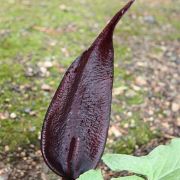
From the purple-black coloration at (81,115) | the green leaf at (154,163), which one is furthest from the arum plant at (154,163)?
the purple-black coloration at (81,115)

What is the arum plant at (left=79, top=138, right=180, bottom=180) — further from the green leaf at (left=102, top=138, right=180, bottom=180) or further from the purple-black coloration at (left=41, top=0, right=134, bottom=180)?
the purple-black coloration at (left=41, top=0, right=134, bottom=180)

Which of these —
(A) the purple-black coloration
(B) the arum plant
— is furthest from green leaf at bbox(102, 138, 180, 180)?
(A) the purple-black coloration

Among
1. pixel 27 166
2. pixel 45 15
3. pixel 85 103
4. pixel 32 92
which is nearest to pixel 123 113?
pixel 32 92

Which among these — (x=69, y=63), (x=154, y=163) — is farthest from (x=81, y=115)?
(x=69, y=63)

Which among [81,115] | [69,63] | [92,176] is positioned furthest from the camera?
[69,63]

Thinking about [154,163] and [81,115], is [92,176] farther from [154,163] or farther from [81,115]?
[81,115]

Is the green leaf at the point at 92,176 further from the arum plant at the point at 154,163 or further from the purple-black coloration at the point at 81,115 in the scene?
the purple-black coloration at the point at 81,115

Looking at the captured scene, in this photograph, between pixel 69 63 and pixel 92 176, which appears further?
pixel 69 63
